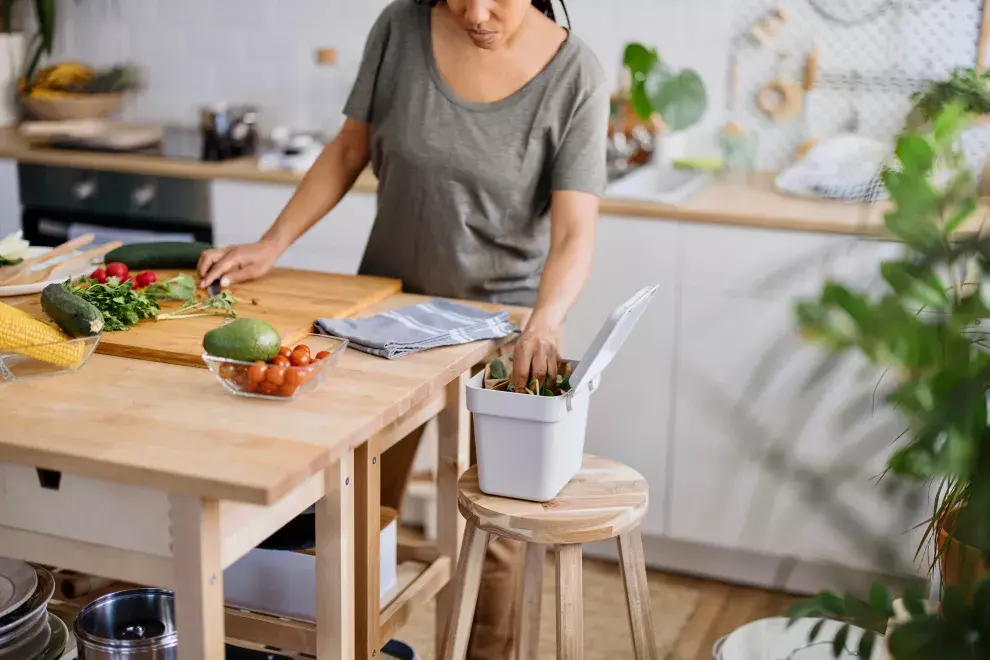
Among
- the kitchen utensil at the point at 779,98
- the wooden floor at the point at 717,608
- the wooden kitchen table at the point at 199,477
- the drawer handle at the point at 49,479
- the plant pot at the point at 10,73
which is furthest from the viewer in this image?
the plant pot at the point at 10,73

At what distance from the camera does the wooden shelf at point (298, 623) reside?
6.32 feet

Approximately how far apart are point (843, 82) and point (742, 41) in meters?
Result: 0.34

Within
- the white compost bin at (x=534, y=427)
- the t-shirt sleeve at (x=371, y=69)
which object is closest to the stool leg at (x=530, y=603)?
the white compost bin at (x=534, y=427)

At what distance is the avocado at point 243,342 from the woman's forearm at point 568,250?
0.55m

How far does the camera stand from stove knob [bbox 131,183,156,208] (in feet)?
12.3

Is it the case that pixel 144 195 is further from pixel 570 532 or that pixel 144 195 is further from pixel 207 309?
pixel 570 532

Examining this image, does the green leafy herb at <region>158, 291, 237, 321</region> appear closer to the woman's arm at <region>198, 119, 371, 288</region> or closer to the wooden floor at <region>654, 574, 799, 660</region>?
the woman's arm at <region>198, 119, 371, 288</region>

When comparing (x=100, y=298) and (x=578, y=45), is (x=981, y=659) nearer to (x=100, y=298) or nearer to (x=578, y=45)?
(x=100, y=298)

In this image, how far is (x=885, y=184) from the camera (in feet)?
2.75

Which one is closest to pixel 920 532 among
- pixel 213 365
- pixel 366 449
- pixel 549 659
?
pixel 549 659

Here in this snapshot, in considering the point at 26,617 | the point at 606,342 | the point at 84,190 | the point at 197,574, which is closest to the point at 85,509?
the point at 197,574

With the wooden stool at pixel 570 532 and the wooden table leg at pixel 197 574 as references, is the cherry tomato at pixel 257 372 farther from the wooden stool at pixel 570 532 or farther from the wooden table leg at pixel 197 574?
the wooden stool at pixel 570 532

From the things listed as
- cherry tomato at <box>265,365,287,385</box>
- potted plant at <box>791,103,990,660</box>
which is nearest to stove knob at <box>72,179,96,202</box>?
cherry tomato at <box>265,365,287,385</box>

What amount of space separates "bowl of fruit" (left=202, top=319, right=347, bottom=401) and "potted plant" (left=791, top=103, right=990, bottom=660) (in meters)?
1.07
